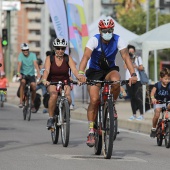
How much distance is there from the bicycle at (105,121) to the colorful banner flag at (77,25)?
49.7 ft

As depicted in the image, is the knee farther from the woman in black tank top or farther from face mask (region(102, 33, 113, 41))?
the woman in black tank top

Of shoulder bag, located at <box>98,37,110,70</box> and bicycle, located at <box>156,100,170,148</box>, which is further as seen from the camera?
bicycle, located at <box>156,100,170,148</box>

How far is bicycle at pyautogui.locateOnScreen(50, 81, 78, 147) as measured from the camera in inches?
558

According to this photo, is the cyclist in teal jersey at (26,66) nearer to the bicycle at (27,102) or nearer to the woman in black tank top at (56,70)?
the bicycle at (27,102)

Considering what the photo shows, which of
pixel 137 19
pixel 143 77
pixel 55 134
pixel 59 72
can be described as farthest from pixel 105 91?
pixel 137 19

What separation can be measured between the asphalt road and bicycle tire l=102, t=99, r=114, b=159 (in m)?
0.13

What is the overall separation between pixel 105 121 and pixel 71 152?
3.53 feet

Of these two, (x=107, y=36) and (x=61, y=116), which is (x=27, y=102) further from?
(x=107, y=36)

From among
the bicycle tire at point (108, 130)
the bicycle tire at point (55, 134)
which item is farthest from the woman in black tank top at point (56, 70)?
the bicycle tire at point (108, 130)

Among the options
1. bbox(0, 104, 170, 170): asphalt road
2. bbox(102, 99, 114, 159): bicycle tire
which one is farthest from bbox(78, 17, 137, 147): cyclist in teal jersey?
bbox(0, 104, 170, 170): asphalt road

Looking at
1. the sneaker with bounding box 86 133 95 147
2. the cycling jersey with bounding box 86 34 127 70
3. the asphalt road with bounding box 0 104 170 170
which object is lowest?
the asphalt road with bounding box 0 104 170 170

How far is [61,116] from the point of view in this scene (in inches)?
575

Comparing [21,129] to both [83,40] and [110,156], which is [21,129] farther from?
[83,40]

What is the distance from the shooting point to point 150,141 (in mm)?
16672
